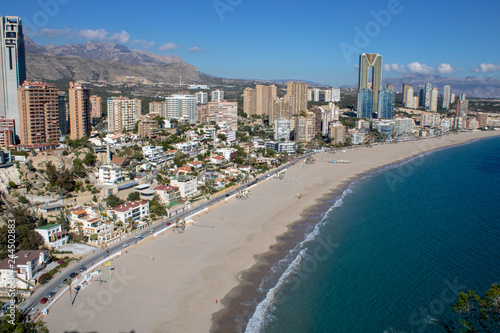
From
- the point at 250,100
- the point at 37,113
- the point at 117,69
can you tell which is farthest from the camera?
the point at 117,69

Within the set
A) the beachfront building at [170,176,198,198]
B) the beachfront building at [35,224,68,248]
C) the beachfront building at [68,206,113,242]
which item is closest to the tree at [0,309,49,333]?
the beachfront building at [35,224,68,248]

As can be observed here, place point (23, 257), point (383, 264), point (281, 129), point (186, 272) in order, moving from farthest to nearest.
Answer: point (281, 129)
point (383, 264)
point (186, 272)
point (23, 257)

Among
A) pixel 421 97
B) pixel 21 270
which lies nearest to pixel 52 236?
pixel 21 270

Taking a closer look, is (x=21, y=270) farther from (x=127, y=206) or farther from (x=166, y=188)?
(x=166, y=188)

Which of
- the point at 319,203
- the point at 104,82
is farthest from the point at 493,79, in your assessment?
the point at 319,203

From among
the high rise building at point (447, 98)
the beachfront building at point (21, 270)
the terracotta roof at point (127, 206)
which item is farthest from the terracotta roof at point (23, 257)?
the high rise building at point (447, 98)

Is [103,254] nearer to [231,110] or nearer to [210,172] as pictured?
[210,172]
